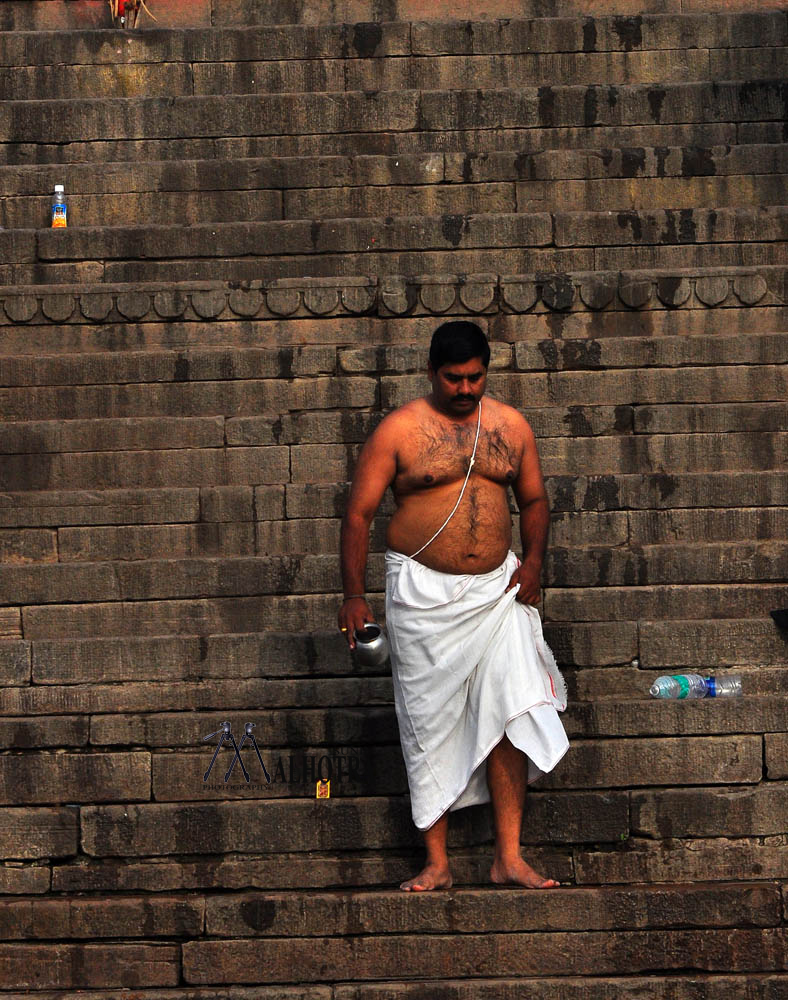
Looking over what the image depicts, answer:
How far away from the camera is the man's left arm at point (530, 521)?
21.0 ft

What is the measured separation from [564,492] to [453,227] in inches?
88.6

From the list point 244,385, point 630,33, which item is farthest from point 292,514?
point 630,33

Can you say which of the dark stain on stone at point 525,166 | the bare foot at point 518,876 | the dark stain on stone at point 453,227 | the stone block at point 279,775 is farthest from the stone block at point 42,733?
the dark stain on stone at point 525,166

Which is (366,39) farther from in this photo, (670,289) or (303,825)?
(303,825)

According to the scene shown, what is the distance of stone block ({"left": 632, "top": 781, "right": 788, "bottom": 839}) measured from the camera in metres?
6.55

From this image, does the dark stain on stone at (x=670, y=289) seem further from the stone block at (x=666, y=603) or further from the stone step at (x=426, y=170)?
the stone block at (x=666, y=603)

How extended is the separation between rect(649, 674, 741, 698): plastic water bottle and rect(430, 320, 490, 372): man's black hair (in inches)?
68.4

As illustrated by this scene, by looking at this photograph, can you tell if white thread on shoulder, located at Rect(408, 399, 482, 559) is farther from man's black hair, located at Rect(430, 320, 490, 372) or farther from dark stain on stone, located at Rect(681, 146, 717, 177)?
dark stain on stone, located at Rect(681, 146, 717, 177)

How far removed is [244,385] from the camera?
855 cm

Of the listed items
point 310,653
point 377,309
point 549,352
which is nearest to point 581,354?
point 549,352

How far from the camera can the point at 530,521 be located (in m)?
6.50

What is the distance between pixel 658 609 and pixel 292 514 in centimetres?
182

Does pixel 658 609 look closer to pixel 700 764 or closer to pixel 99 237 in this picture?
pixel 700 764

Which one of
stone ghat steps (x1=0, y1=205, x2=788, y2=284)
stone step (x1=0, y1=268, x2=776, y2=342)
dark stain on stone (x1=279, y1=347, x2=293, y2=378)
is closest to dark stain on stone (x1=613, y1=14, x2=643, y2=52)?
stone ghat steps (x1=0, y1=205, x2=788, y2=284)
